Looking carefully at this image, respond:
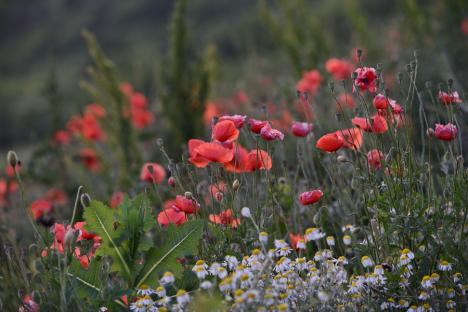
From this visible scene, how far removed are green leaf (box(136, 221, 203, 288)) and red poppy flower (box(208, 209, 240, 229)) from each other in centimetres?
13

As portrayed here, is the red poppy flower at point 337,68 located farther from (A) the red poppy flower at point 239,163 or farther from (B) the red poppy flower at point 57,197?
(B) the red poppy flower at point 57,197

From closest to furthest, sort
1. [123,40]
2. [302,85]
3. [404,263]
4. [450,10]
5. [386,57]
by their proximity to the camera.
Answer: [404,263] < [302,85] < [450,10] < [386,57] < [123,40]

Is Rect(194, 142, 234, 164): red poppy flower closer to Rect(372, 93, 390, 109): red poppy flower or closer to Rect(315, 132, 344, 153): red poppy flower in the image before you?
Rect(315, 132, 344, 153): red poppy flower

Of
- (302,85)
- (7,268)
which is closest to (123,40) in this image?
(302,85)

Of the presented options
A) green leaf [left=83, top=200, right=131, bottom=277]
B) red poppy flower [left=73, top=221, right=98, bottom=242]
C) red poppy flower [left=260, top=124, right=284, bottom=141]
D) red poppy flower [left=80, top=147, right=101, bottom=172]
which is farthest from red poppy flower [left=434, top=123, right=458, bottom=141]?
red poppy flower [left=80, top=147, right=101, bottom=172]

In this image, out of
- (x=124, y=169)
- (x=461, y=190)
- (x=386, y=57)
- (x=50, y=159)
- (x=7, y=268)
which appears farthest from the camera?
(x=386, y=57)

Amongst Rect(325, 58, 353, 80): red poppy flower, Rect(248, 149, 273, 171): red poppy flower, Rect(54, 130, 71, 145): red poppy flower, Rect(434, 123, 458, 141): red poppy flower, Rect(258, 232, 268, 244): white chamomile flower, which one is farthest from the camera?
Rect(54, 130, 71, 145): red poppy flower

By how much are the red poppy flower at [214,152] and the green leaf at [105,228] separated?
402mm

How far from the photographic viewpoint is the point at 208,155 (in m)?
2.37

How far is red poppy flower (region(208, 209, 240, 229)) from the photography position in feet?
8.16

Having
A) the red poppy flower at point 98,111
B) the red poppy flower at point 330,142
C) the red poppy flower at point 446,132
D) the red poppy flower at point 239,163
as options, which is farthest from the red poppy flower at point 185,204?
the red poppy flower at point 98,111

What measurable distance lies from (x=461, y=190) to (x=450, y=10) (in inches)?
207

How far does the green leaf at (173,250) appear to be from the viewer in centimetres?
234

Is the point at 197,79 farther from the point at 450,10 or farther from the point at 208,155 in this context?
the point at 208,155
